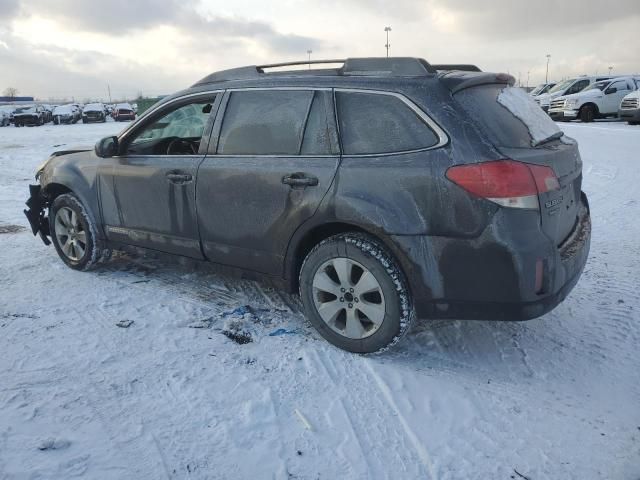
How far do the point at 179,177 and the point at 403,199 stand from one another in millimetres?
1801

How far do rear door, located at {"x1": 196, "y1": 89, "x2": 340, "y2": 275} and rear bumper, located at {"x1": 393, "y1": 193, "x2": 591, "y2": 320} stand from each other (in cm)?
74

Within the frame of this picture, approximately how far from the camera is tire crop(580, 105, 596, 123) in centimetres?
2103

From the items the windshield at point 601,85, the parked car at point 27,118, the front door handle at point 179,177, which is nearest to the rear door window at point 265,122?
the front door handle at point 179,177

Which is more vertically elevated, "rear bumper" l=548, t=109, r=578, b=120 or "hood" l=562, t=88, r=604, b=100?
"hood" l=562, t=88, r=604, b=100

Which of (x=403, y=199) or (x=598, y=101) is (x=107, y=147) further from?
(x=598, y=101)

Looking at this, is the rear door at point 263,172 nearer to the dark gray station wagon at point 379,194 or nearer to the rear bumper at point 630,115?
the dark gray station wagon at point 379,194

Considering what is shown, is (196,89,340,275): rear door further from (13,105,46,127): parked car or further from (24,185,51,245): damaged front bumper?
(13,105,46,127): parked car

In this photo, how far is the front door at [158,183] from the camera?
3.88m

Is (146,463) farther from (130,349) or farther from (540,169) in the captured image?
(540,169)

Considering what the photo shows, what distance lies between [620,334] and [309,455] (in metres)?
2.37

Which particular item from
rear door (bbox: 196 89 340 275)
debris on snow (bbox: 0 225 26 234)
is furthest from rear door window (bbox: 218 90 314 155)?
debris on snow (bbox: 0 225 26 234)

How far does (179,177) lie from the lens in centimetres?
384

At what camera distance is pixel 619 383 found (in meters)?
2.94

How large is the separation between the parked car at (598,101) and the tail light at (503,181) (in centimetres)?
2109
